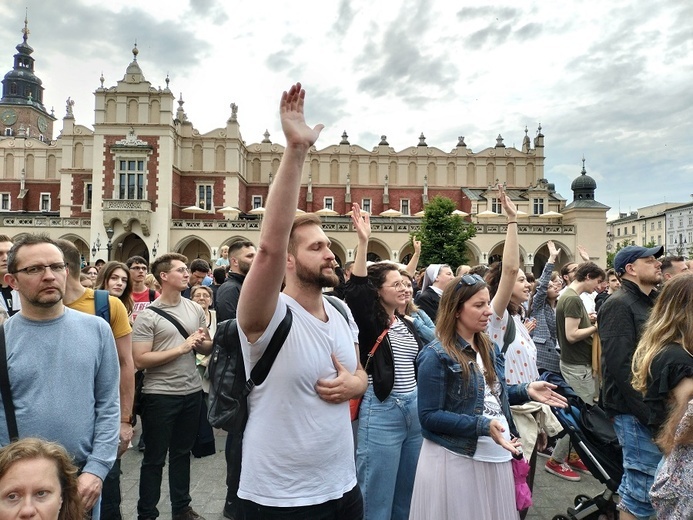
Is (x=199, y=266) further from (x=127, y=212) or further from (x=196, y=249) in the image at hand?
(x=196, y=249)

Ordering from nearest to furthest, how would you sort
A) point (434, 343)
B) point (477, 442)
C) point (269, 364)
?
point (269, 364), point (477, 442), point (434, 343)

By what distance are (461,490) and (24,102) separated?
75721 millimetres

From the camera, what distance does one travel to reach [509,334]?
12.7ft

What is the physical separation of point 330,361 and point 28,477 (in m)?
1.18

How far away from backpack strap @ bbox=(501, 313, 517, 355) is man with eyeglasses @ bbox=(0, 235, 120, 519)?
9.32 ft

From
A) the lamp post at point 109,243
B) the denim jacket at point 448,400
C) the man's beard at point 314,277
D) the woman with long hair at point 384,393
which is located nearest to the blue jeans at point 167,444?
the woman with long hair at point 384,393

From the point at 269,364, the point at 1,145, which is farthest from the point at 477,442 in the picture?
the point at 1,145

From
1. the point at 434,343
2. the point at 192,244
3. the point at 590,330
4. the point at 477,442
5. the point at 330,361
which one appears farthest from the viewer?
the point at 192,244

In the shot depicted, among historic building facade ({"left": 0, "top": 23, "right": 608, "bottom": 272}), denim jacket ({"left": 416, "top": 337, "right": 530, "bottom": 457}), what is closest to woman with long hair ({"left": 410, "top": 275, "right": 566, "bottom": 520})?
denim jacket ({"left": 416, "top": 337, "right": 530, "bottom": 457})

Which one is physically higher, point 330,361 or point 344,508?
point 330,361

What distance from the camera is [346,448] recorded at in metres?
2.14

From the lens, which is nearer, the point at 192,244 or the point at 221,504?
the point at 221,504

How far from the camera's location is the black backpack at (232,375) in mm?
1937

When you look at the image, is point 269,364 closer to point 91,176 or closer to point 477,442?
point 477,442
